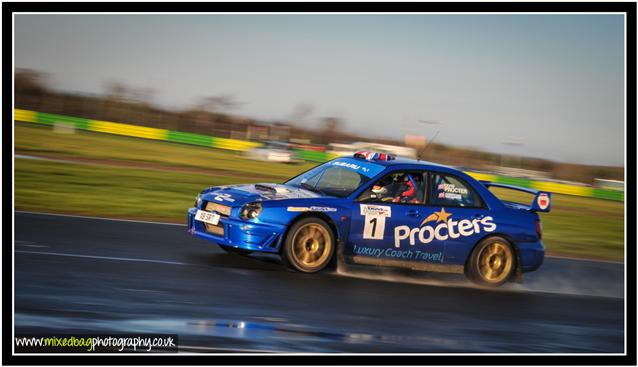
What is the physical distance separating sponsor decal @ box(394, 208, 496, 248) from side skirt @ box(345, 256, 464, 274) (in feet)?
0.74

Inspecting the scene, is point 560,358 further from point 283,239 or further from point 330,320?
point 283,239

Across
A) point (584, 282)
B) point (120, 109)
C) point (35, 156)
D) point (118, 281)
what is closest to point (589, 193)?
point (120, 109)

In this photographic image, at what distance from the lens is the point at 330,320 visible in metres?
7.25

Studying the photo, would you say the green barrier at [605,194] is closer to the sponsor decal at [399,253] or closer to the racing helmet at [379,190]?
the sponsor decal at [399,253]

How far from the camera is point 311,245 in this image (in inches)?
362

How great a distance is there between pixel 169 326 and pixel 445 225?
4382 mm

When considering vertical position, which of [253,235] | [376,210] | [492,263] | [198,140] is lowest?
[492,263]

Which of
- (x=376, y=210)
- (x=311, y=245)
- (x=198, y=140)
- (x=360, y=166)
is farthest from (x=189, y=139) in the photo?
(x=311, y=245)

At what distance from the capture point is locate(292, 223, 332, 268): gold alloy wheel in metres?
9.09

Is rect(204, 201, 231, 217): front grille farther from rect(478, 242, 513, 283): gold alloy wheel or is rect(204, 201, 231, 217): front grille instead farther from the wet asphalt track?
rect(478, 242, 513, 283): gold alloy wheel

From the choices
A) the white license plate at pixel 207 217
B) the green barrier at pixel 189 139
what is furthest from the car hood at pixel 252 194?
the green barrier at pixel 189 139

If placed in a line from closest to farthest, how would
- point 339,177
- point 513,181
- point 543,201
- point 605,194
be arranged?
point 339,177 < point 543,201 < point 513,181 < point 605,194

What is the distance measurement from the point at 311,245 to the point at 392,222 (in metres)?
1.02

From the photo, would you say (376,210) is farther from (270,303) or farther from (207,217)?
(270,303)
